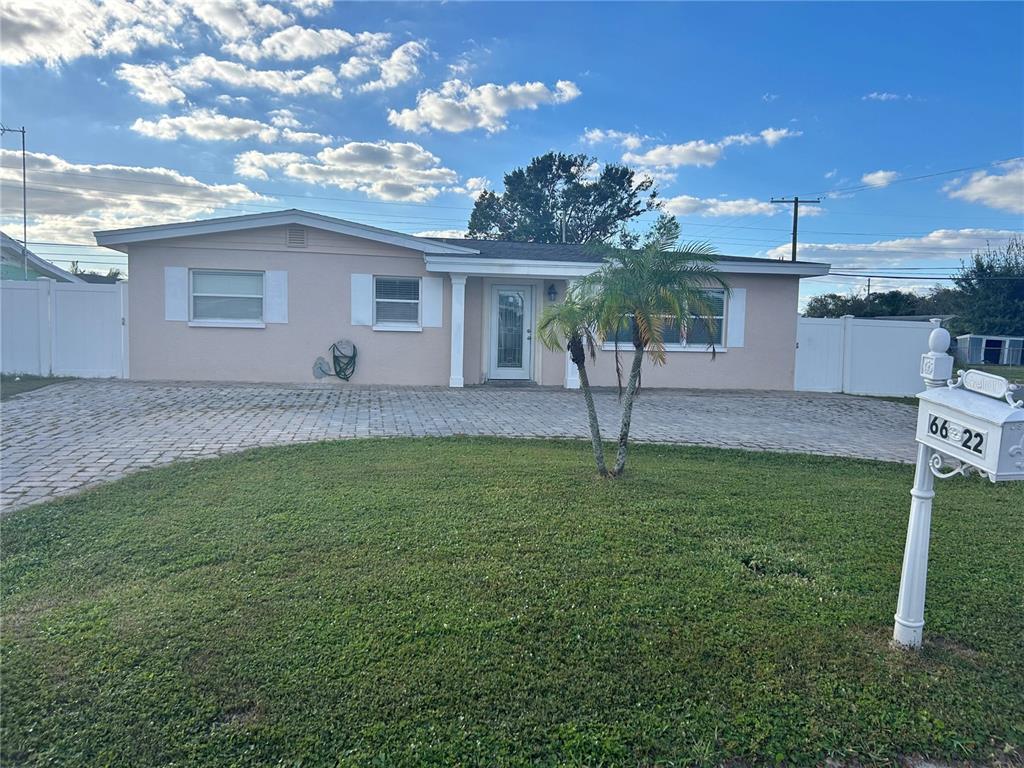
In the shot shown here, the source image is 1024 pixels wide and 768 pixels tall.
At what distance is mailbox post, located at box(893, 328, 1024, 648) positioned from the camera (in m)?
2.49

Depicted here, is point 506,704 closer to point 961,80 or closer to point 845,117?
point 961,80

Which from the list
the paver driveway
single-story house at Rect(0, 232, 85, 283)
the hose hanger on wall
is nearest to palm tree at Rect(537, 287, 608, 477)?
the paver driveway

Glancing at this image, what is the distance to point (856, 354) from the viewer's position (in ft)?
50.0

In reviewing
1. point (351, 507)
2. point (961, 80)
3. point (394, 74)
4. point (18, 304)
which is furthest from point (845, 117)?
point (18, 304)

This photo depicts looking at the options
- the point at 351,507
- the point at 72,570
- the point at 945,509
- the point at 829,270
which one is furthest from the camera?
the point at 829,270

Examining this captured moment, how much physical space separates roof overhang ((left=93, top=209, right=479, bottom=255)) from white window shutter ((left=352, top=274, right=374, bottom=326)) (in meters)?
0.85

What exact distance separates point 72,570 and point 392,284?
34.5 feet

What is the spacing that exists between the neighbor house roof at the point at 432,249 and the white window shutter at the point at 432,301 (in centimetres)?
49

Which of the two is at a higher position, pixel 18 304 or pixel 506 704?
pixel 18 304

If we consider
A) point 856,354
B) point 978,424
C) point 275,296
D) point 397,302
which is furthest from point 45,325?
point 856,354

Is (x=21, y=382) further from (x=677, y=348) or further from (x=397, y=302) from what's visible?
(x=677, y=348)

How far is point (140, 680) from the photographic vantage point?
2.57 meters

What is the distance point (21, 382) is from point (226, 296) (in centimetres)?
404

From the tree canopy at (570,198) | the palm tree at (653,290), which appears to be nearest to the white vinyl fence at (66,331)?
the palm tree at (653,290)
